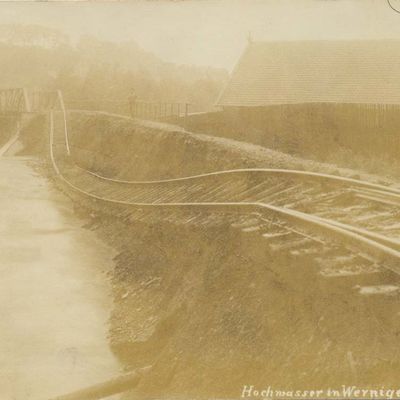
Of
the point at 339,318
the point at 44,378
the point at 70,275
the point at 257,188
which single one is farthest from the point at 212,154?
the point at 339,318

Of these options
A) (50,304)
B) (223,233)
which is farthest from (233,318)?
(50,304)

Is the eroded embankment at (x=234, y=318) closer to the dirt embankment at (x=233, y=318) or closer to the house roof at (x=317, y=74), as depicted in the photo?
the dirt embankment at (x=233, y=318)

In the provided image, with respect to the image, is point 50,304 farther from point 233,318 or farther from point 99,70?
point 99,70

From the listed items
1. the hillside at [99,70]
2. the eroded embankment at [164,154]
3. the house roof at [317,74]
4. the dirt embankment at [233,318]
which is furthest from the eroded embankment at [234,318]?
the hillside at [99,70]

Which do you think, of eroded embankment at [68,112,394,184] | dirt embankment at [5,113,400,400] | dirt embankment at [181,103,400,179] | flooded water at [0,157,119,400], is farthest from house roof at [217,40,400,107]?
flooded water at [0,157,119,400]

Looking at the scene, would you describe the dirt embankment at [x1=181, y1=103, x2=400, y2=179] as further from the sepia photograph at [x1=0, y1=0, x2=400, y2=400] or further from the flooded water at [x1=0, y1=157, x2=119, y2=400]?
the flooded water at [x1=0, y1=157, x2=119, y2=400]

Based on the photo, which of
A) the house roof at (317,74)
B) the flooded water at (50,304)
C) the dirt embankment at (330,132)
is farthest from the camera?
the house roof at (317,74)
